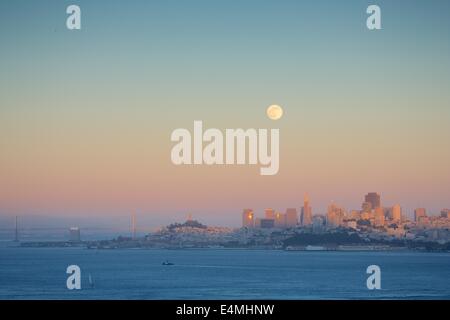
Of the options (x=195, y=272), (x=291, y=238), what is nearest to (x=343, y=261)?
(x=291, y=238)

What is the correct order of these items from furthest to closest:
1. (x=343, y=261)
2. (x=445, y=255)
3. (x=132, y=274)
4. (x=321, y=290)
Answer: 1. (x=445, y=255)
2. (x=343, y=261)
3. (x=132, y=274)
4. (x=321, y=290)

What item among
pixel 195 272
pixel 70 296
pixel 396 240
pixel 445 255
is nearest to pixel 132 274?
pixel 195 272
